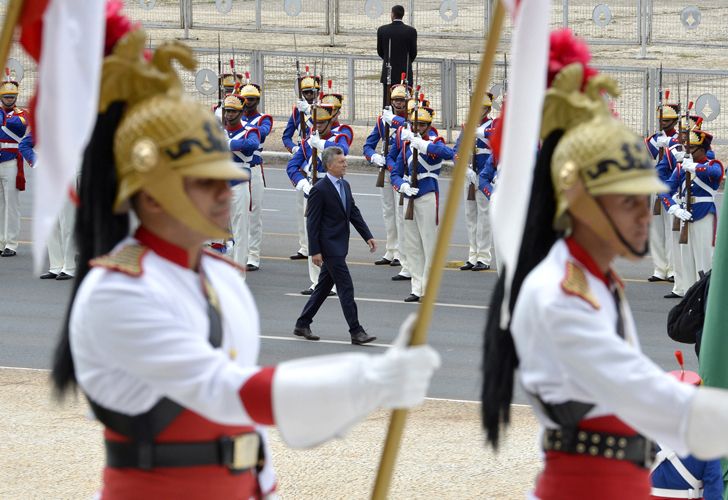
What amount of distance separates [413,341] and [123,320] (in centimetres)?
79

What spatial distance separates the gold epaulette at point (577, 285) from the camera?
459 cm

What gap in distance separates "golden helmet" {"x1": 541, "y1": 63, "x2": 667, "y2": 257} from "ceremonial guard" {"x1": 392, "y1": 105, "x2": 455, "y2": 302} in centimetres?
1113

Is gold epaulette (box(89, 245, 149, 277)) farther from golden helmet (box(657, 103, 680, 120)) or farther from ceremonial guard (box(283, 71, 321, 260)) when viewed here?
ceremonial guard (box(283, 71, 321, 260))

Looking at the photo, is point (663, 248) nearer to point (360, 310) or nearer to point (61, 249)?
point (360, 310)

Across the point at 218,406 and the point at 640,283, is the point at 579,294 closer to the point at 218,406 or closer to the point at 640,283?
the point at 218,406

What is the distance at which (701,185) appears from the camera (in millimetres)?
15461

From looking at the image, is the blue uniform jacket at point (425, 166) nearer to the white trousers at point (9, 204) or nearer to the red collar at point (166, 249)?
the white trousers at point (9, 204)

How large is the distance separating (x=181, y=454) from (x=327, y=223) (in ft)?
29.6

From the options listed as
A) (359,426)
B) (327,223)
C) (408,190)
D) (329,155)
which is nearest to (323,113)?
(408,190)

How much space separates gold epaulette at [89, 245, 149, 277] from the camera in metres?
4.29

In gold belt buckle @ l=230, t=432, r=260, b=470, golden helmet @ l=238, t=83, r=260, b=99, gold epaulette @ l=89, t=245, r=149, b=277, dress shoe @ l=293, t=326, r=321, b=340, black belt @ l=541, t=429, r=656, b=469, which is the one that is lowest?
dress shoe @ l=293, t=326, r=321, b=340

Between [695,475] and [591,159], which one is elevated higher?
[591,159]

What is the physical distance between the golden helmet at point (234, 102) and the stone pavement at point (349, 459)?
672 cm

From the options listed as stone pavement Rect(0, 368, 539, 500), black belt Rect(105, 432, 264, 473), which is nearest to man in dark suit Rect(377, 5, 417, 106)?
stone pavement Rect(0, 368, 539, 500)
